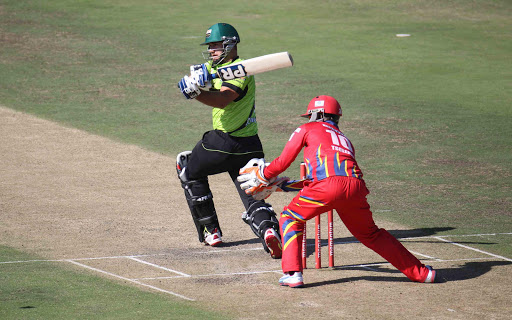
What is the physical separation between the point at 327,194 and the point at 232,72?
1855 mm

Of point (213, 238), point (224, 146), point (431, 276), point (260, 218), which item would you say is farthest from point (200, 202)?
point (431, 276)

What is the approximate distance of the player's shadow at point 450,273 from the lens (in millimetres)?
7855

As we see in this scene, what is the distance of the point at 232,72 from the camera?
8.41 metres

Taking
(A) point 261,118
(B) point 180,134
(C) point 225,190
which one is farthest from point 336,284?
(A) point 261,118

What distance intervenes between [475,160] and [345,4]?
49.6ft

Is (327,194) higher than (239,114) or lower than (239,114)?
lower

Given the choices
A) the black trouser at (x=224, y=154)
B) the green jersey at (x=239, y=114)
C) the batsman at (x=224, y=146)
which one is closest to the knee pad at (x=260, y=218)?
the batsman at (x=224, y=146)

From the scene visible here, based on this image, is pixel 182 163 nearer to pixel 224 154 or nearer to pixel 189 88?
pixel 224 154

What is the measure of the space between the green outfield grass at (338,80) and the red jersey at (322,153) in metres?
1.95

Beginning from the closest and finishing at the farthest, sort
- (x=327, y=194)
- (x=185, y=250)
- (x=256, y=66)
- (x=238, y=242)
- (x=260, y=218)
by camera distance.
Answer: (x=327, y=194), (x=256, y=66), (x=260, y=218), (x=185, y=250), (x=238, y=242)

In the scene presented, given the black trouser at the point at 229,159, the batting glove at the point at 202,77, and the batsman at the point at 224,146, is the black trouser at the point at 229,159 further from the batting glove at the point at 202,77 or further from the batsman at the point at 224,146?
the batting glove at the point at 202,77

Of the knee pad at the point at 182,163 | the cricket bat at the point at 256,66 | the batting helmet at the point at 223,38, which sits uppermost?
the batting helmet at the point at 223,38

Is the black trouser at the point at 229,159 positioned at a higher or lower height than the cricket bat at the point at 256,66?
lower

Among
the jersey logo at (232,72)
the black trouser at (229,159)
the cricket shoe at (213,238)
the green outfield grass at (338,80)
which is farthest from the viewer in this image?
the green outfield grass at (338,80)
